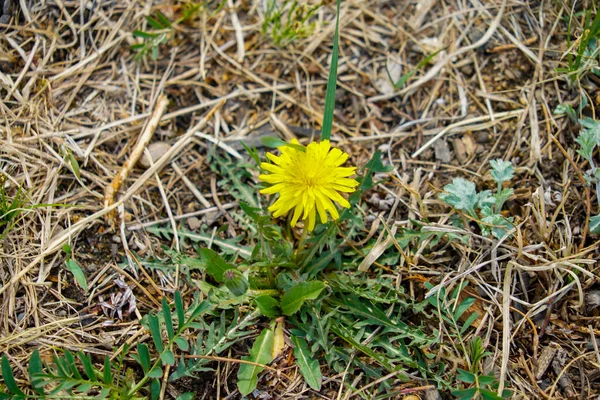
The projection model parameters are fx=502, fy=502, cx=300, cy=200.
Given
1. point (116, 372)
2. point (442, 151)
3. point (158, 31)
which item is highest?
point (158, 31)

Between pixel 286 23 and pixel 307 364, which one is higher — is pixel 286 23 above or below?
above

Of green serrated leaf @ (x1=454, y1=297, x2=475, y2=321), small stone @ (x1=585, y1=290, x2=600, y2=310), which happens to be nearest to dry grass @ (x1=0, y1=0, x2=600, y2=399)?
small stone @ (x1=585, y1=290, x2=600, y2=310)

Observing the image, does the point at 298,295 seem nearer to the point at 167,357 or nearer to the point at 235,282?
the point at 235,282

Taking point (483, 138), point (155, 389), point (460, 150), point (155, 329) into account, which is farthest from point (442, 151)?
point (155, 389)

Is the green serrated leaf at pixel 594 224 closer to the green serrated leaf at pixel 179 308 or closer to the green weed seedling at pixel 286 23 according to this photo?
the green weed seedling at pixel 286 23

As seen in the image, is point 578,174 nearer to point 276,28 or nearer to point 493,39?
point 493,39

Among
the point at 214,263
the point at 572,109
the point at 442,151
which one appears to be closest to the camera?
the point at 214,263

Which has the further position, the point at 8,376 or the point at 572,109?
the point at 572,109

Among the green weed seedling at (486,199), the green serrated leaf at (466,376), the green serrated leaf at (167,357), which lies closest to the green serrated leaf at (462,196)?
the green weed seedling at (486,199)

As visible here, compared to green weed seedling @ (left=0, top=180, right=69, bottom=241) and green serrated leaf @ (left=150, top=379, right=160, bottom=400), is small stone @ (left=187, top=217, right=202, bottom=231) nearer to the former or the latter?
green weed seedling @ (left=0, top=180, right=69, bottom=241)
